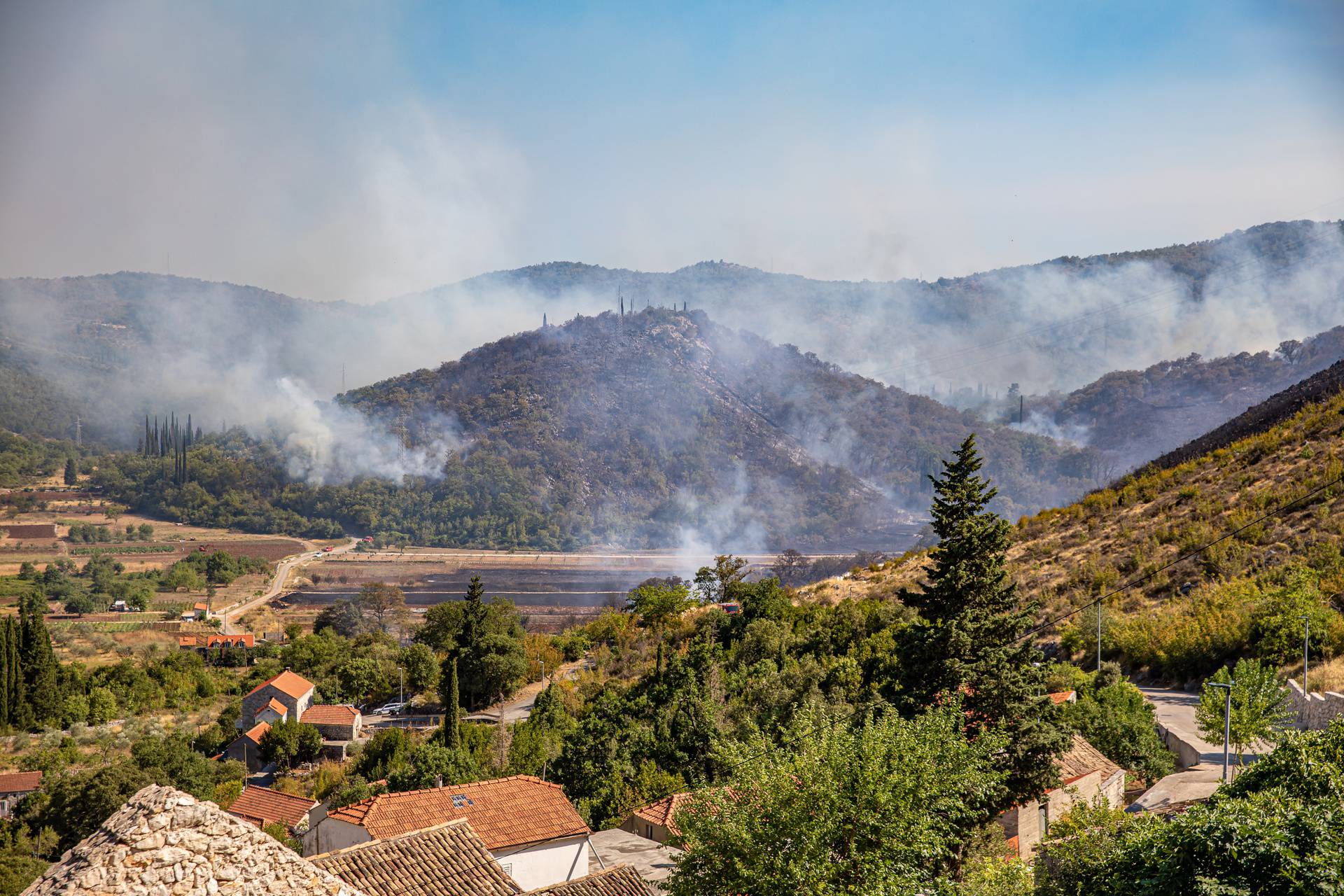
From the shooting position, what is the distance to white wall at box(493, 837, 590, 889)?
54.4ft

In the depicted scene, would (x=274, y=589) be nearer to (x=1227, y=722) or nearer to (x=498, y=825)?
(x=498, y=825)

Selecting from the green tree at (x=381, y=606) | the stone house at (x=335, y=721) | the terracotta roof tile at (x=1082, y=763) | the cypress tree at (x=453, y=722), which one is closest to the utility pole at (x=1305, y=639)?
the terracotta roof tile at (x=1082, y=763)

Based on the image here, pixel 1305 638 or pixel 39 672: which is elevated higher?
pixel 1305 638

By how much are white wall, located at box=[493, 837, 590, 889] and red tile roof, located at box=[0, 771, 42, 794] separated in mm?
23725

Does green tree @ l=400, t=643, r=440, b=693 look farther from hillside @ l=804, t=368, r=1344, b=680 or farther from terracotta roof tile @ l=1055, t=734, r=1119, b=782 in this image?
terracotta roof tile @ l=1055, t=734, r=1119, b=782

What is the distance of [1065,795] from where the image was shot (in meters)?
16.6

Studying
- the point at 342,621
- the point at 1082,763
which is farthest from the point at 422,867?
the point at 342,621

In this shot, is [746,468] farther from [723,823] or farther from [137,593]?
[723,823]

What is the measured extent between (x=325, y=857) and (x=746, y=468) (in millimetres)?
147042

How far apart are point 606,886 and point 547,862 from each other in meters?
4.50

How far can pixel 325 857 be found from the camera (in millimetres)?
11461

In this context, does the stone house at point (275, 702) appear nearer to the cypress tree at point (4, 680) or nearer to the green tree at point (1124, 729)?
the cypress tree at point (4, 680)

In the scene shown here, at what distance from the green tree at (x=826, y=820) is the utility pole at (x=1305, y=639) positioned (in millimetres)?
10537

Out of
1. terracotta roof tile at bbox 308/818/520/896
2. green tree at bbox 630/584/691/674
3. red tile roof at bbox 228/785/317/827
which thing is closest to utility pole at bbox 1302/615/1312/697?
terracotta roof tile at bbox 308/818/520/896
